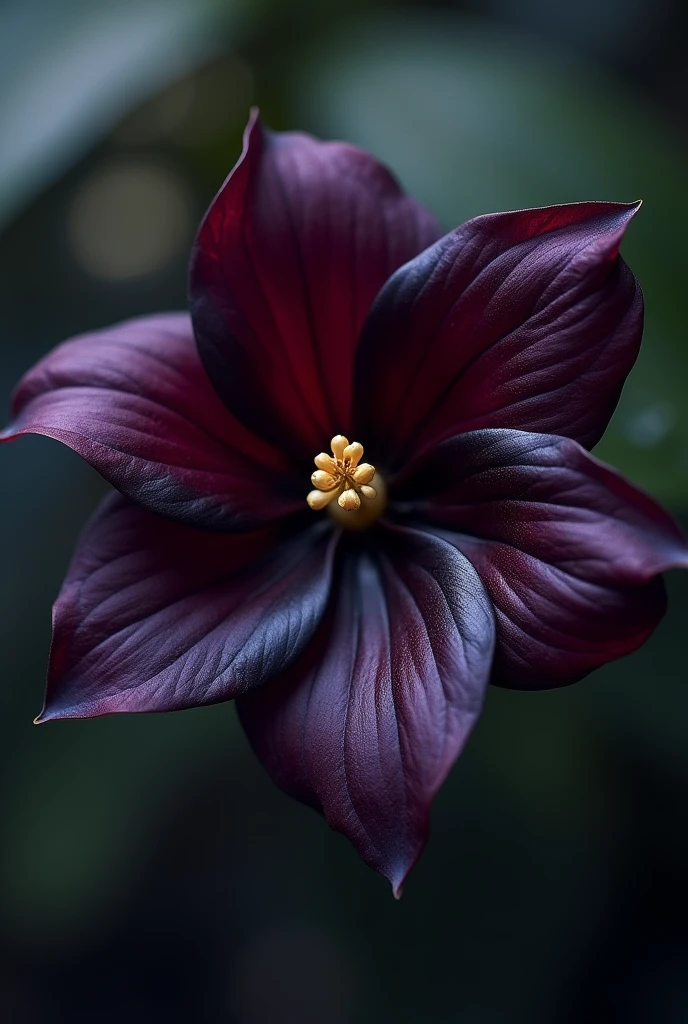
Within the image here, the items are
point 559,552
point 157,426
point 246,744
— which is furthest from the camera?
point 246,744

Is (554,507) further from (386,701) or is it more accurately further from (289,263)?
(289,263)

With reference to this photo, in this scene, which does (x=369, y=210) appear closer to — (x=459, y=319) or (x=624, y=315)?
(x=459, y=319)

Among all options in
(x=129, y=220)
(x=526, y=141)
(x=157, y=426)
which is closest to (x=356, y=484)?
(x=157, y=426)

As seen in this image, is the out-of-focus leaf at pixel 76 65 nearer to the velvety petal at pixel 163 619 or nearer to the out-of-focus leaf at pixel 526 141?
the out-of-focus leaf at pixel 526 141

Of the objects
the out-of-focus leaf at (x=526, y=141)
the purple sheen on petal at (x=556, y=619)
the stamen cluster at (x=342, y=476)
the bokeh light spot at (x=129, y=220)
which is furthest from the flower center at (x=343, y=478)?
the bokeh light spot at (x=129, y=220)

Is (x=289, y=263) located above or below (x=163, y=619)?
above

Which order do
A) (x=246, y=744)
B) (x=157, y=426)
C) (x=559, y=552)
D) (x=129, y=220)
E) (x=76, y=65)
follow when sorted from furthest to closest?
(x=129, y=220) → (x=246, y=744) → (x=76, y=65) → (x=157, y=426) → (x=559, y=552)

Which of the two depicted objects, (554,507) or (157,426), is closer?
(554,507)

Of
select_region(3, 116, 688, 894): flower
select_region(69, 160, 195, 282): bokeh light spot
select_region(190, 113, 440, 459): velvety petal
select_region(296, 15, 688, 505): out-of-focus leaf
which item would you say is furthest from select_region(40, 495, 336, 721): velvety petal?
select_region(69, 160, 195, 282): bokeh light spot

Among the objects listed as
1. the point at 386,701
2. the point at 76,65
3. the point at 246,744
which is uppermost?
the point at 76,65
